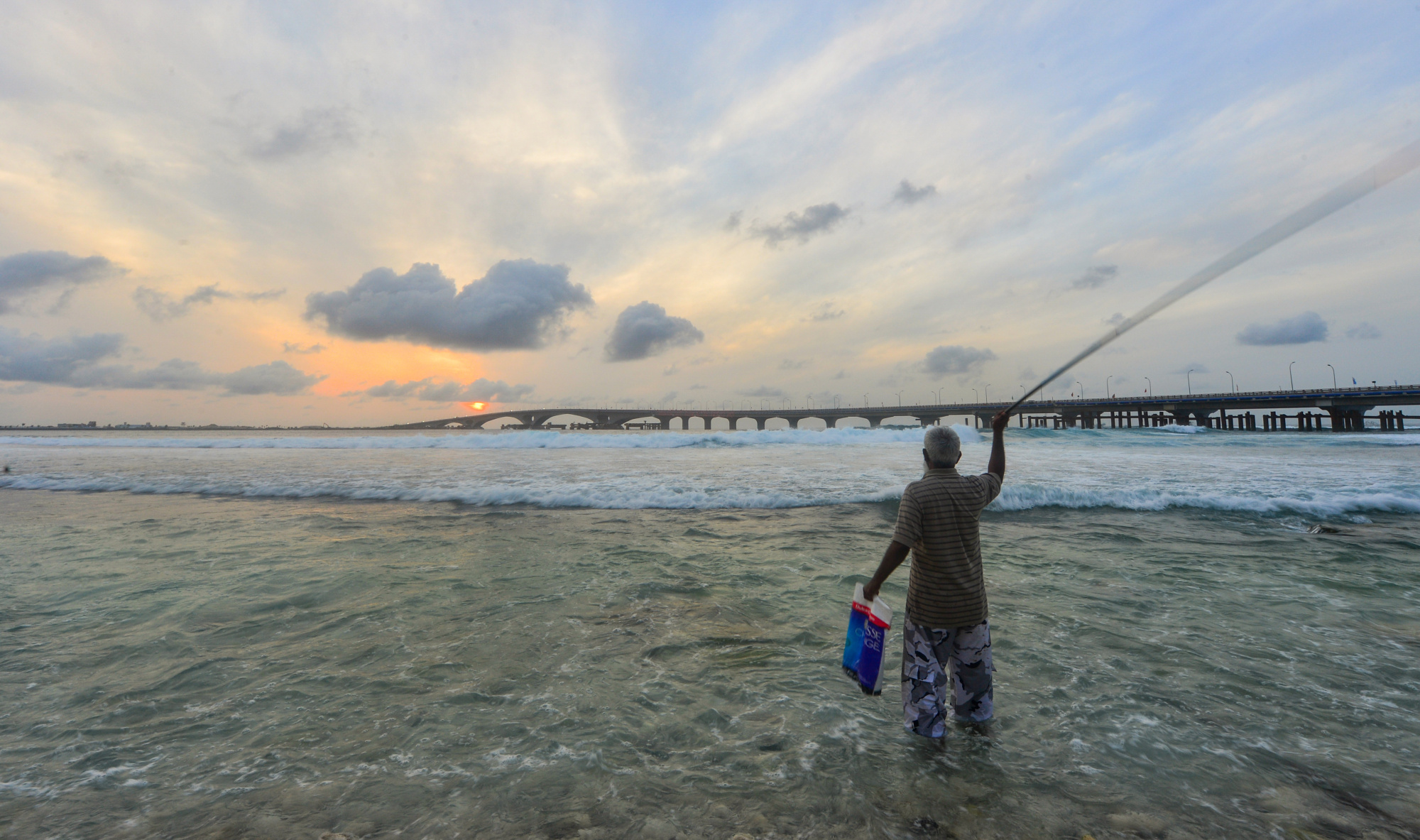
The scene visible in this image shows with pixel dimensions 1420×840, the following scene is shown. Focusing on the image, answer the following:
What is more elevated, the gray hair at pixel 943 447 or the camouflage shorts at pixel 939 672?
the gray hair at pixel 943 447

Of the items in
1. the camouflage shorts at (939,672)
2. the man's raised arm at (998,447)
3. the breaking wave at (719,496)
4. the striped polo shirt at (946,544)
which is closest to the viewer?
the striped polo shirt at (946,544)

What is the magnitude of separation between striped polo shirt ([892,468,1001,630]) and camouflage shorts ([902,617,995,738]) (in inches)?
5.1

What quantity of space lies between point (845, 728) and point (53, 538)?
14430 mm

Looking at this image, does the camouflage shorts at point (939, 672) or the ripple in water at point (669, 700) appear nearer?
the ripple in water at point (669, 700)

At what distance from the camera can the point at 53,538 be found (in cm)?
1032

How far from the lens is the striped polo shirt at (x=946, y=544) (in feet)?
11.9

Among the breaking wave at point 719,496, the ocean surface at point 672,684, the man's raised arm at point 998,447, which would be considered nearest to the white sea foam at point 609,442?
the breaking wave at point 719,496

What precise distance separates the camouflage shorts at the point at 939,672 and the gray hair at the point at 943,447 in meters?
1.07

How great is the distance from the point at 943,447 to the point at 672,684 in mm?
2942

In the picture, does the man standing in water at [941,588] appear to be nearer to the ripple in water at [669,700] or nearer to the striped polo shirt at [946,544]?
the striped polo shirt at [946,544]

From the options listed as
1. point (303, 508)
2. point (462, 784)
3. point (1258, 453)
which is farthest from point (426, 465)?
point (1258, 453)

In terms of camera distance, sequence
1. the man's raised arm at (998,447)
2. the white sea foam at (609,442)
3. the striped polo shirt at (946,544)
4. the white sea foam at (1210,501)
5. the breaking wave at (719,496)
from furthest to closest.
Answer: the white sea foam at (609,442) → the breaking wave at (719,496) → the white sea foam at (1210,501) → the man's raised arm at (998,447) → the striped polo shirt at (946,544)

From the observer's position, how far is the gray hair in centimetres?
367

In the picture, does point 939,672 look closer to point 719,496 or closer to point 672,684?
point 672,684
